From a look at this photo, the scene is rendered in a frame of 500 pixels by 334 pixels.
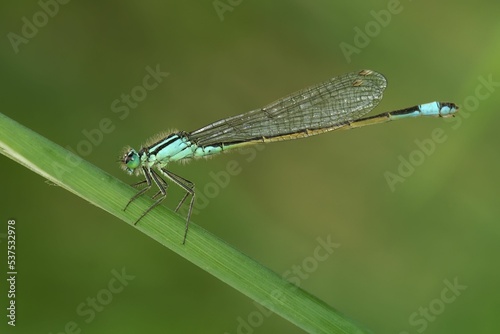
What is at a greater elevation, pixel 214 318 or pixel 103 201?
pixel 103 201

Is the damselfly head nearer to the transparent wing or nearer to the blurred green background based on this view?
the blurred green background

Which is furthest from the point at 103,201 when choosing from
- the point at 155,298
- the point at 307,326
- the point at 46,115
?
the point at 46,115

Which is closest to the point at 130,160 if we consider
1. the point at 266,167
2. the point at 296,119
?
the point at 296,119

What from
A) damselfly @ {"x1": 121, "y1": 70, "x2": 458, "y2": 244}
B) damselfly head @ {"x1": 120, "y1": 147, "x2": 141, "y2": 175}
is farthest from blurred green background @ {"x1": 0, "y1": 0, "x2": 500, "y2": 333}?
damselfly head @ {"x1": 120, "y1": 147, "x2": 141, "y2": 175}

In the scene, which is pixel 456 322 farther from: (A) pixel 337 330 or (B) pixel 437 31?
(B) pixel 437 31

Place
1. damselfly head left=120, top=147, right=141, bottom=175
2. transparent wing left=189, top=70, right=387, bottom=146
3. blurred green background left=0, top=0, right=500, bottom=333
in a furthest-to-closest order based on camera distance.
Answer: transparent wing left=189, top=70, right=387, bottom=146 < blurred green background left=0, top=0, right=500, bottom=333 < damselfly head left=120, top=147, right=141, bottom=175

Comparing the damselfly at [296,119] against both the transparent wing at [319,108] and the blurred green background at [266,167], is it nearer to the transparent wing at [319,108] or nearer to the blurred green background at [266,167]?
the transparent wing at [319,108]

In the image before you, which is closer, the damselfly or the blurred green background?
the damselfly

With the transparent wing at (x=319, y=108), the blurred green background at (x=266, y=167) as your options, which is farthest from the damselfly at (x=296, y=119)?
the blurred green background at (x=266, y=167)
